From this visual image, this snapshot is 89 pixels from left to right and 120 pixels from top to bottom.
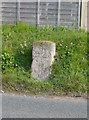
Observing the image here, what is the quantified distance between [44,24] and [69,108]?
→ 4.77 m

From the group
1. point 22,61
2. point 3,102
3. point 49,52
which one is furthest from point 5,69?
point 3,102

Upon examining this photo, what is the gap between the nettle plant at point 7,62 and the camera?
26.3ft

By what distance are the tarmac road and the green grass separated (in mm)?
380

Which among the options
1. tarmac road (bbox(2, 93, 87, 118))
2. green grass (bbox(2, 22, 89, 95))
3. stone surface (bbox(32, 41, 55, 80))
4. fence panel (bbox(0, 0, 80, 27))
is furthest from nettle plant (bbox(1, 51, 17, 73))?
fence panel (bbox(0, 0, 80, 27))

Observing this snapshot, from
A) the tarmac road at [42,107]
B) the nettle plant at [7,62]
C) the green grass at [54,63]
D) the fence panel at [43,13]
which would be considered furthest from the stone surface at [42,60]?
the fence panel at [43,13]

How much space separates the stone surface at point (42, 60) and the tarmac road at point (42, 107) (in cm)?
93

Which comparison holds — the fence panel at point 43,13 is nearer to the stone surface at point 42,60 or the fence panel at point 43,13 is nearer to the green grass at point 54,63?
the green grass at point 54,63

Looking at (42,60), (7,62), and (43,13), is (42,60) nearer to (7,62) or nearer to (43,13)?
(7,62)

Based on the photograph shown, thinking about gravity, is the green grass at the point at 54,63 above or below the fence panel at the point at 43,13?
below

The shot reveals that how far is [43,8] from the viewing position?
10398mm

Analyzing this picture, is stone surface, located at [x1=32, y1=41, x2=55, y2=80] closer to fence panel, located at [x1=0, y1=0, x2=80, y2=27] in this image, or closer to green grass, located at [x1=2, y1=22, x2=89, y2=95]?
green grass, located at [x1=2, y1=22, x2=89, y2=95]

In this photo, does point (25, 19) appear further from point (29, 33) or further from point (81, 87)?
point (81, 87)

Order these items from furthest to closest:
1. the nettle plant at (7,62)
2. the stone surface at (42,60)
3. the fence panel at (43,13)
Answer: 1. the fence panel at (43,13)
2. the nettle plant at (7,62)
3. the stone surface at (42,60)

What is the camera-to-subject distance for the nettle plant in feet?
26.3
